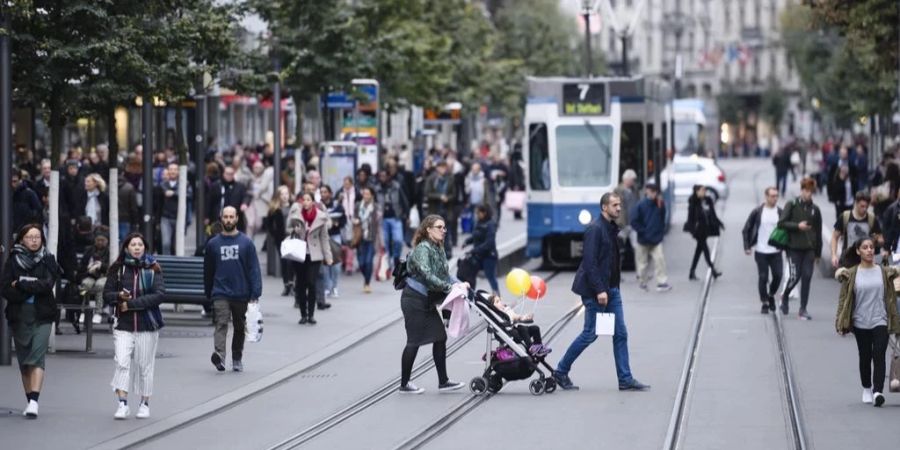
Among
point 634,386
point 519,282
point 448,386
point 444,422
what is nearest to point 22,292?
point 444,422

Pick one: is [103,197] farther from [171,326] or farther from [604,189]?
[604,189]

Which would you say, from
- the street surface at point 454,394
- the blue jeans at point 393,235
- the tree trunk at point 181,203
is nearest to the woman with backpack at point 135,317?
the street surface at point 454,394

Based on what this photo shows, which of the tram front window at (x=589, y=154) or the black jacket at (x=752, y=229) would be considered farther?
the tram front window at (x=589, y=154)

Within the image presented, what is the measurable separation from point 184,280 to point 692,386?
24.2ft

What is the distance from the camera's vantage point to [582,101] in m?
33.6

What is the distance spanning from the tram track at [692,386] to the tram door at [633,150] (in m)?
6.48

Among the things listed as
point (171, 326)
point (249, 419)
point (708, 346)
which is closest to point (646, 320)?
point (708, 346)

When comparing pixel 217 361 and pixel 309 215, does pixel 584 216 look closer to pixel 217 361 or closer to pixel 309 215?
pixel 309 215

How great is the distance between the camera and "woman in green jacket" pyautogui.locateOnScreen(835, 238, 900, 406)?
1666 cm

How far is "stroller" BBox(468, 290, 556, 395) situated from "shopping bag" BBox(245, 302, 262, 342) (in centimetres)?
268

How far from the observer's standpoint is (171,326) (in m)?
24.2

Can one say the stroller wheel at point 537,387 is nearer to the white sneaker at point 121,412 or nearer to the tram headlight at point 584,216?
the white sneaker at point 121,412

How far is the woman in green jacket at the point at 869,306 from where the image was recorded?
54.6 feet

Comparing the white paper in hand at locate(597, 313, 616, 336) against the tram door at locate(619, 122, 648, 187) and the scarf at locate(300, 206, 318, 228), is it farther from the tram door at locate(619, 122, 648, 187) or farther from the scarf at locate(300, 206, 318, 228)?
the tram door at locate(619, 122, 648, 187)
